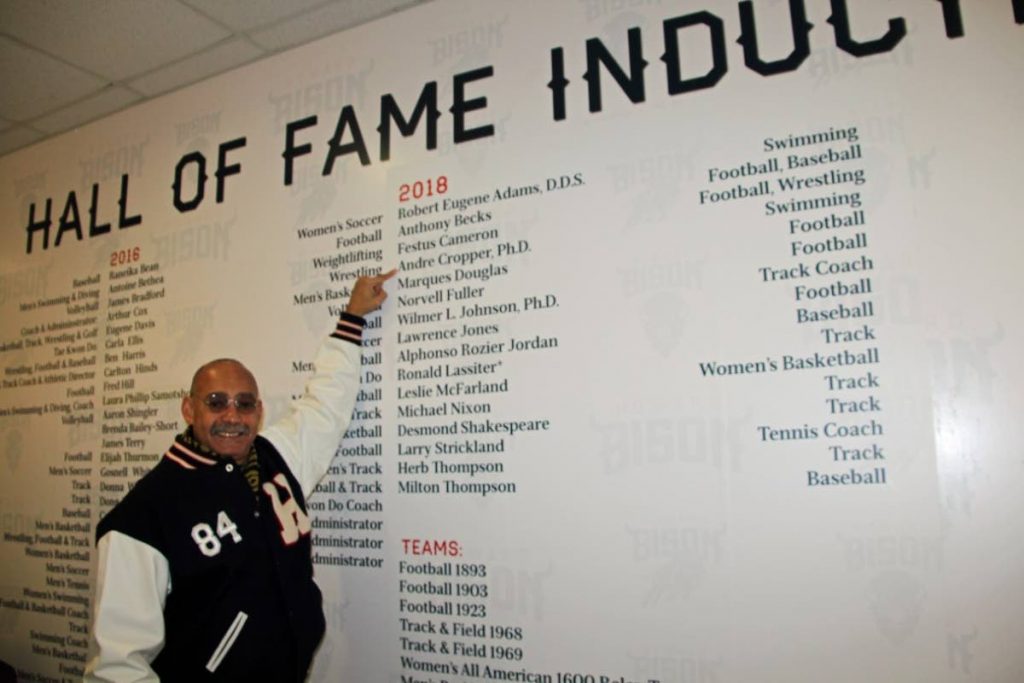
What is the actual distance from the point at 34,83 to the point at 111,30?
0.49 m

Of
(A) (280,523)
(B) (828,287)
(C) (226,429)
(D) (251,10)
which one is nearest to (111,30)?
(D) (251,10)

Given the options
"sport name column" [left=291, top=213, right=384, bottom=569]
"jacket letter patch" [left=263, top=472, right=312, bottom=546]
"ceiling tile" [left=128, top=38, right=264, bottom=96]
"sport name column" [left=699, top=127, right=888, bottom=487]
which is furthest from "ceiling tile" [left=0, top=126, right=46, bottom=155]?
"sport name column" [left=699, top=127, right=888, bottom=487]

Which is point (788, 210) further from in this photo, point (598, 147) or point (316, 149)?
point (316, 149)

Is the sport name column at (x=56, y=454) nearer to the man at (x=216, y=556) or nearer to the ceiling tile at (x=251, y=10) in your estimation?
the man at (x=216, y=556)

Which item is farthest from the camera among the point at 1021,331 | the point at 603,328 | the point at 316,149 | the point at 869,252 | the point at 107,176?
the point at 107,176

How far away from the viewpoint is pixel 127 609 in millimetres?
1218

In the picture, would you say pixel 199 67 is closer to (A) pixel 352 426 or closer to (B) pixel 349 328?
(B) pixel 349 328

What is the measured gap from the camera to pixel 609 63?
1511mm

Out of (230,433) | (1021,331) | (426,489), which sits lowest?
(426,489)

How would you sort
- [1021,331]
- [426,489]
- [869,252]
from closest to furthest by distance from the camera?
[1021,331], [869,252], [426,489]

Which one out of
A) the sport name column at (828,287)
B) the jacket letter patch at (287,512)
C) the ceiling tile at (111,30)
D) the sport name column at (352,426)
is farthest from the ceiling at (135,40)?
the jacket letter patch at (287,512)

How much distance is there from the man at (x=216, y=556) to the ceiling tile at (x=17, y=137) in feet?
5.41

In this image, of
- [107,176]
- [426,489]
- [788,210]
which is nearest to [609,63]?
[788,210]

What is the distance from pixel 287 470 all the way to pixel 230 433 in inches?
6.4
